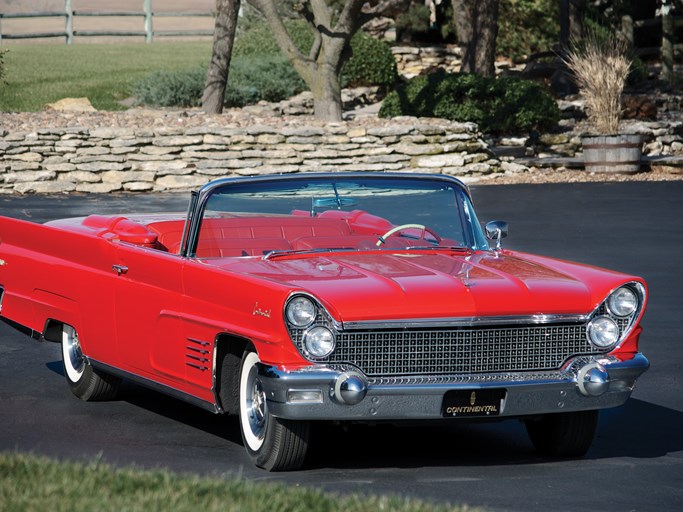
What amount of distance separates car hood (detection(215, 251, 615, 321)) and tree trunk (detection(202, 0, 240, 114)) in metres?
21.2

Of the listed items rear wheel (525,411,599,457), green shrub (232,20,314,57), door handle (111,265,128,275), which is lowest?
rear wheel (525,411,599,457)

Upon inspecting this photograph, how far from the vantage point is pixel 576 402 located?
5973 mm

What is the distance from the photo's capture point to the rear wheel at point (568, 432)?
6316 mm

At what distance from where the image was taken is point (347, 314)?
570 centimetres

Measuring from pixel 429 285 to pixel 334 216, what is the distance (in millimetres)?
1458

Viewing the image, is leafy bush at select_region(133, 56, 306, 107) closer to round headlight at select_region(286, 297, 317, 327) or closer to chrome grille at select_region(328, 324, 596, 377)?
chrome grille at select_region(328, 324, 596, 377)

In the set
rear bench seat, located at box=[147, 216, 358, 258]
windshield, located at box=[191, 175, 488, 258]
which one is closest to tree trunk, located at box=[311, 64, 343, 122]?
windshield, located at box=[191, 175, 488, 258]

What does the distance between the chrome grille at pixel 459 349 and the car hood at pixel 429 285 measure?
4.2 inches

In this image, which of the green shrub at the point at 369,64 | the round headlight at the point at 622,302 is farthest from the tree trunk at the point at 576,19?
the round headlight at the point at 622,302

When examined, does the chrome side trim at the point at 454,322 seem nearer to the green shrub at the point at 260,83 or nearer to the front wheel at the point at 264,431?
the front wheel at the point at 264,431

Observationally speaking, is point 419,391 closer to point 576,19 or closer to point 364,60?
point 364,60

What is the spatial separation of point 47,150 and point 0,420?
57.0 feet

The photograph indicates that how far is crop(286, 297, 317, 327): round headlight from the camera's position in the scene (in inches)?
225

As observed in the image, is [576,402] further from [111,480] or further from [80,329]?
[80,329]
